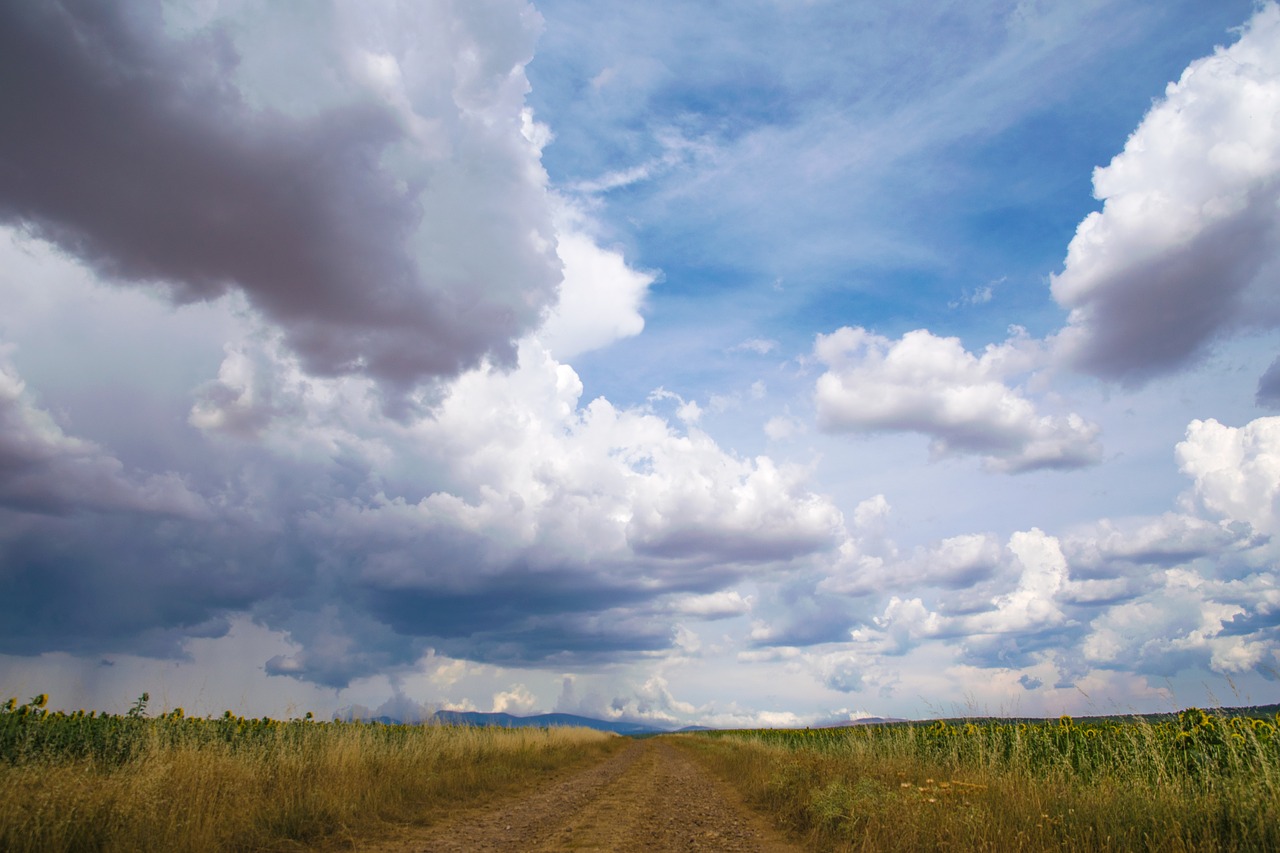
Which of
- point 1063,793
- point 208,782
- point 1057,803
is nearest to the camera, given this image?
point 1057,803

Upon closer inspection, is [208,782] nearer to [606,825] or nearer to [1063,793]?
[606,825]

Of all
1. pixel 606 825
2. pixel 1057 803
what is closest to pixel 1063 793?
pixel 1057 803

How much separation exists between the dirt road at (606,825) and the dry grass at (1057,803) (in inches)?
42.7

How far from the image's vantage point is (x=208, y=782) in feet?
30.5

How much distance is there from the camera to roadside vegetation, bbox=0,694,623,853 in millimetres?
7023

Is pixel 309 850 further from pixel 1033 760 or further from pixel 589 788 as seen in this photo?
pixel 1033 760

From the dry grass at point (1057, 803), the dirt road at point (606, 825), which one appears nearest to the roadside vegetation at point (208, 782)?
the dirt road at point (606, 825)

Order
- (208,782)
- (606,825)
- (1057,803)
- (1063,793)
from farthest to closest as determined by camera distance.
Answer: (606,825) → (208,782) → (1063,793) → (1057,803)

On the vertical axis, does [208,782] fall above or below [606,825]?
above

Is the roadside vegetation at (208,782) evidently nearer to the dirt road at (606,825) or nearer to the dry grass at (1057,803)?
the dirt road at (606,825)

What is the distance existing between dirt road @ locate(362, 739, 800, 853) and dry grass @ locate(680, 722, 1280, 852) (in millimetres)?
1084

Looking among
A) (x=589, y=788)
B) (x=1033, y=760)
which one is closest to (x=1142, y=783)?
(x=1033, y=760)

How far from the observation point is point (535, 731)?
34500 millimetres

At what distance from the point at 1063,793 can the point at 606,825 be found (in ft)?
22.6
